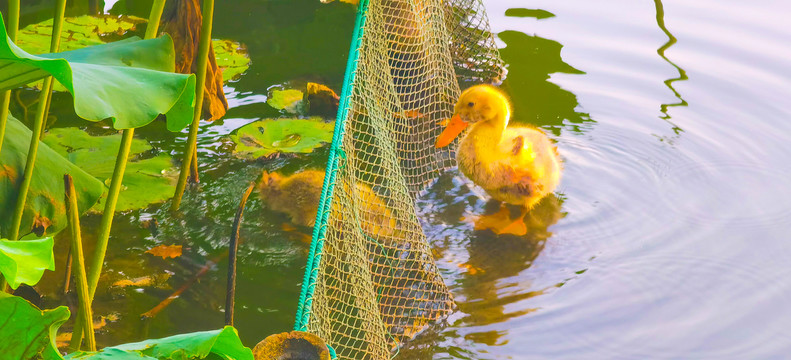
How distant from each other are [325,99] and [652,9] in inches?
98.5

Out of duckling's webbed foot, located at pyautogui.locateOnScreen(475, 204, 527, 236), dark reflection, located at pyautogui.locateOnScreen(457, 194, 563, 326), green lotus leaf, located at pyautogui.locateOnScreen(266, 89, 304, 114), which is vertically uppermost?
green lotus leaf, located at pyautogui.locateOnScreen(266, 89, 304, 114)

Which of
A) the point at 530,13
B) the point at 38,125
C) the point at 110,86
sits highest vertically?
the point at 110,86

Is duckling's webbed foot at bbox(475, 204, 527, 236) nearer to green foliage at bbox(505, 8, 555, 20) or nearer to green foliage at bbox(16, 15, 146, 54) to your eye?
green foliage at bbox(16, 15, 146, 54)

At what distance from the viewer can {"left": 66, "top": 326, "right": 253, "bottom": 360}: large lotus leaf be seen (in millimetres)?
1015

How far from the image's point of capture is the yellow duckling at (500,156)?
3.01 m

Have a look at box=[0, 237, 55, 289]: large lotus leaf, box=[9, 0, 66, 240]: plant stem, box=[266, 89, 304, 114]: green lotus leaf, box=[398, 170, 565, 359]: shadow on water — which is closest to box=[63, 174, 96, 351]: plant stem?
box=[9, 0, 66, 240]: plant stem

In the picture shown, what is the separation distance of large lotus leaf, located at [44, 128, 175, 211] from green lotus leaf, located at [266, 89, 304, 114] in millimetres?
692

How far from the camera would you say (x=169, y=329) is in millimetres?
2365

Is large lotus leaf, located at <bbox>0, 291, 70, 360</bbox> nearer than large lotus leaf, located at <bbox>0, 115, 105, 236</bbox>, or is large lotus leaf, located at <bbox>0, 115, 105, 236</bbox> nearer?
large lotus leaf, located at <bbox>0, 291, 70, 360</bbox>

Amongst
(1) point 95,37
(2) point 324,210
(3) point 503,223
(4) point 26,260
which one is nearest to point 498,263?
(3) point 503,223

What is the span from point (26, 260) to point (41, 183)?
1.17 m

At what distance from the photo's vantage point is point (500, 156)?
3.06 metres

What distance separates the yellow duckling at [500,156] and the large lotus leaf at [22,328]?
2.10 metres

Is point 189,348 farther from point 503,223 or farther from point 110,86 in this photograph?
point 503,223
